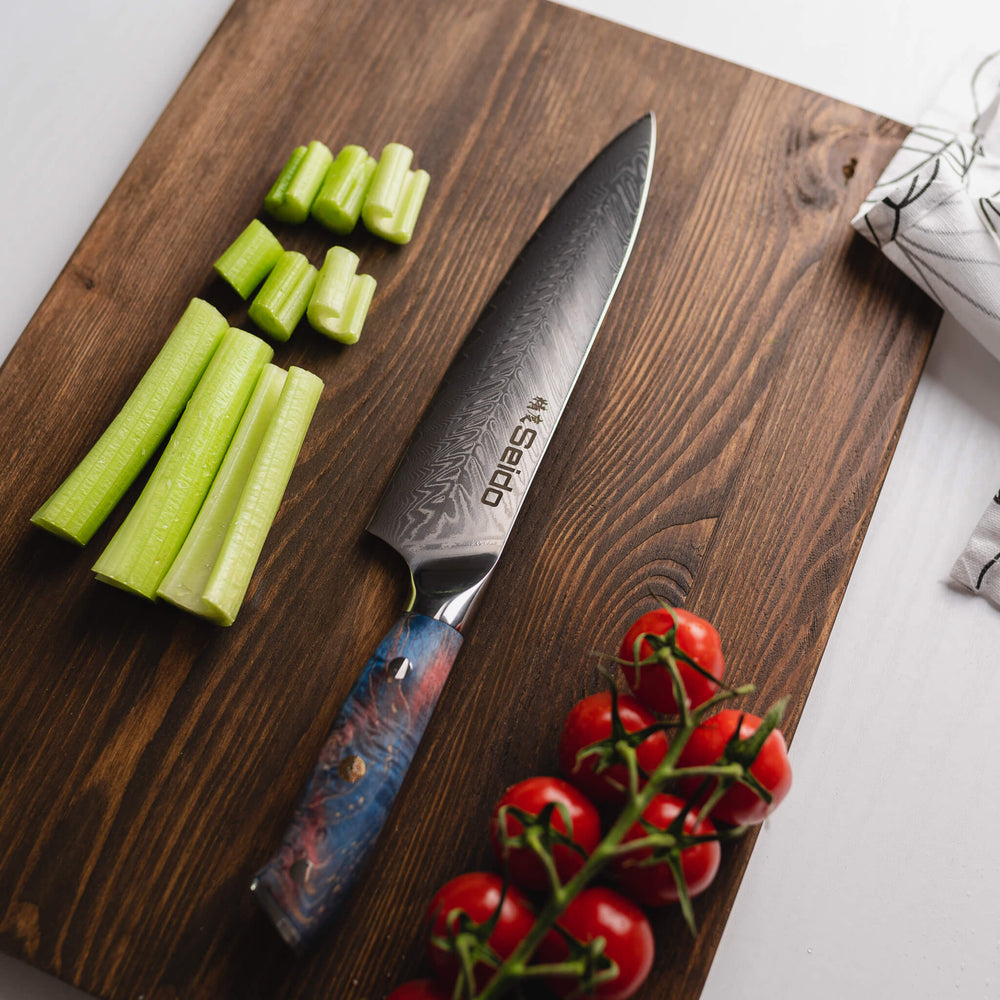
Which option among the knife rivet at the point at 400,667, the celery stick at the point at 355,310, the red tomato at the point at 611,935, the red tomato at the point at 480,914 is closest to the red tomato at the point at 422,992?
the red tomato at the point at 480,914

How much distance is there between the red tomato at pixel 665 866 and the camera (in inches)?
51.5

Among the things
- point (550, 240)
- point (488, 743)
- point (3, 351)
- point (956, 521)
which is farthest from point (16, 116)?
point (956, 521)

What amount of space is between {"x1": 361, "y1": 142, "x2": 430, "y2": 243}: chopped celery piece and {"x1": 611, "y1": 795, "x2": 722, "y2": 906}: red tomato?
50.8 inches

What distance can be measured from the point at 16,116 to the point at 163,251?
0.80 metres

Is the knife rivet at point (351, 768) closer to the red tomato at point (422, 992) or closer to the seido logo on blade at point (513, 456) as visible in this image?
the red tomato at point (422, 992)

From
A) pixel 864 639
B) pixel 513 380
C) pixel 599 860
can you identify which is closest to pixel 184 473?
pixel 513 380

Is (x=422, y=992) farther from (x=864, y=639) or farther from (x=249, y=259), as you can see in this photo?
(x=249, y=259)

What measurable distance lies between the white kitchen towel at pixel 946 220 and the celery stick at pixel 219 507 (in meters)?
1.35

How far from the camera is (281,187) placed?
1907 millimetres

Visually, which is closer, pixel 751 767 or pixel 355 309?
pixel 751 767

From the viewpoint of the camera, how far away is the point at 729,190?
201cm

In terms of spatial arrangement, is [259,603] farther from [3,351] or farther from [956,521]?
[956,521]

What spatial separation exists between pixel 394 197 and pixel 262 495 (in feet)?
2.45

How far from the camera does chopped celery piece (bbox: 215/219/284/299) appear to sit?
1830 millimetres
